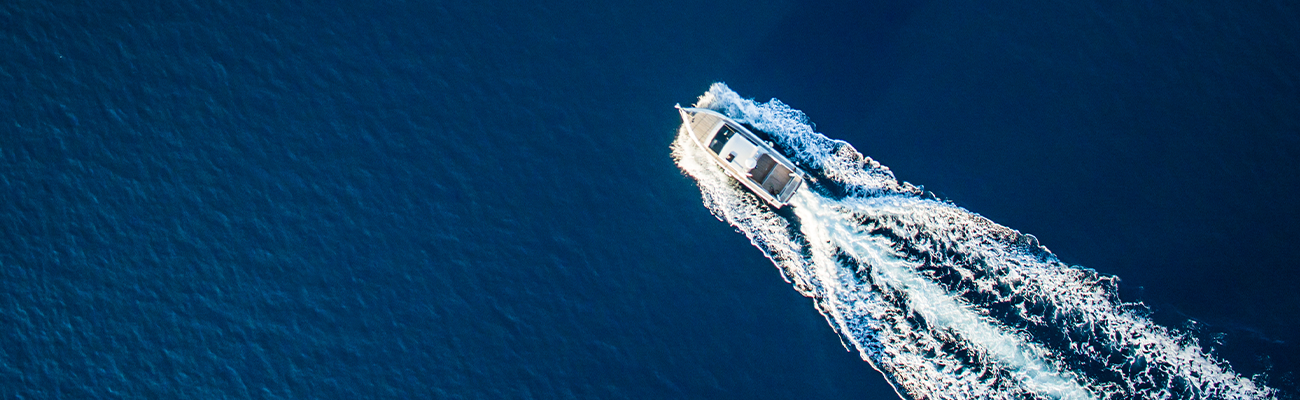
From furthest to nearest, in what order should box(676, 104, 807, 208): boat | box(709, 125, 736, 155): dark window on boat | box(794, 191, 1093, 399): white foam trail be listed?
1. box(709, 125, 736, 155): dark window on boat
2. box(676, 104, 807, 208): boat
3. box(794, 191, 1093, 399): white foam trail

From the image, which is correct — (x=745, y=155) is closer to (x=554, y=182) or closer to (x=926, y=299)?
(x=554, y=182)

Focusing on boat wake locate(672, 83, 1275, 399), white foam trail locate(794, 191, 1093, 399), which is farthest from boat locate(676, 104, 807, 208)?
white foam trail locate(794, 191, 1093, 399)

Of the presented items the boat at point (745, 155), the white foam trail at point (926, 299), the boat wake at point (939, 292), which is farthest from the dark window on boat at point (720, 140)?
the white foam trail at point (926, 299)

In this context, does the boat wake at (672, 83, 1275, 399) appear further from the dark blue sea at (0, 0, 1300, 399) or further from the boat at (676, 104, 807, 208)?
the boat at (676, 104, 807, 208)

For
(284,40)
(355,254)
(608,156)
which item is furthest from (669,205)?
(284,40)

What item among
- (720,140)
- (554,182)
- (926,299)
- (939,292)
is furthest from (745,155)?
(939,292)

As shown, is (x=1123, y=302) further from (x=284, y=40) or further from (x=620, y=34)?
(x=284, y=40)

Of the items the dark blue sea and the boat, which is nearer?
the dark blue sea
